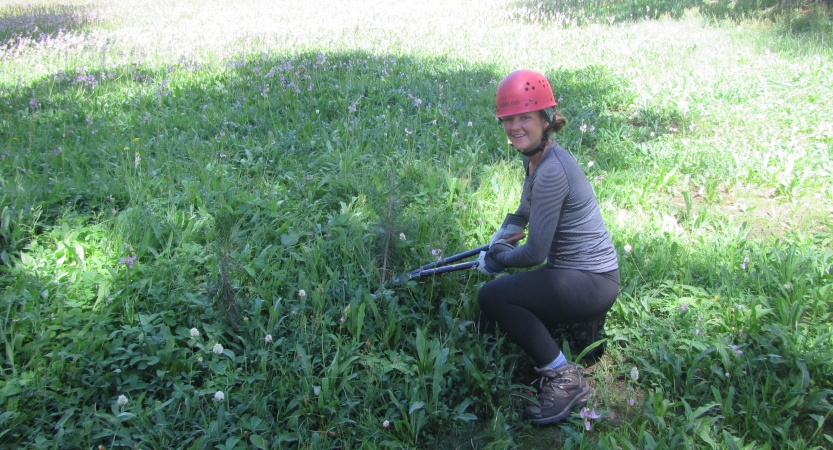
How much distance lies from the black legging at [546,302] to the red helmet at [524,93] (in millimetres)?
813

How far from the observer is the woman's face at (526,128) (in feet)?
9.08

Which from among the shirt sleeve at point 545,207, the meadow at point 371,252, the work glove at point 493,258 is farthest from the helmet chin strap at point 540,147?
the meadow at point 371,252

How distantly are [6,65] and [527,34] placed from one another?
25.6 feet

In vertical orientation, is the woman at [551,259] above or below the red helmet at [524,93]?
below

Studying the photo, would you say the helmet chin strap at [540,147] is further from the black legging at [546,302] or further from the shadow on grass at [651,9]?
the shadow on grass at [651,9]

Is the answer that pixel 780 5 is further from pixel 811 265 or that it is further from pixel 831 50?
pixel 811 265

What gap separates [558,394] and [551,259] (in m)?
0.67

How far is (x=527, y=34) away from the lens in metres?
9.78

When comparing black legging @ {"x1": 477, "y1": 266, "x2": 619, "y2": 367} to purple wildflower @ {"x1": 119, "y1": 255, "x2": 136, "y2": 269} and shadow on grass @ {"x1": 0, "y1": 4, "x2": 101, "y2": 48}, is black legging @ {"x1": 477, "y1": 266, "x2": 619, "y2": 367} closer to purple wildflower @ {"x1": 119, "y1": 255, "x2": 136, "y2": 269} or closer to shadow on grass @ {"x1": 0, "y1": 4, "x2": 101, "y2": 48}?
purple wildflower @ {"x1": 119, "y1": 255, "x2": 136, "y2": 269}

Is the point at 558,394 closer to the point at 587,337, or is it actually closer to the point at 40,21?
the point at 587,337

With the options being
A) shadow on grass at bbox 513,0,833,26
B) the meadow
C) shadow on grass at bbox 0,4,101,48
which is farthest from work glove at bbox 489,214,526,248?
shadow on grass at bbox 0,4,101,48

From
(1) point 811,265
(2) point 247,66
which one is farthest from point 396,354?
(2) point 247,66

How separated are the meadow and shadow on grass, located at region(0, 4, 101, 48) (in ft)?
10.1

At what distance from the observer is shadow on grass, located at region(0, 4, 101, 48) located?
32.8 feet
